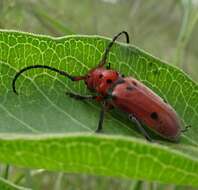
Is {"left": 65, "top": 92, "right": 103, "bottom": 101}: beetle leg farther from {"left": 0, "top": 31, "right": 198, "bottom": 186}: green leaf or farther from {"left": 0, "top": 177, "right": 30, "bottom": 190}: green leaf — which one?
{"left": 0, "top": 177, "right": 30, "bottom": 190}: green leaf

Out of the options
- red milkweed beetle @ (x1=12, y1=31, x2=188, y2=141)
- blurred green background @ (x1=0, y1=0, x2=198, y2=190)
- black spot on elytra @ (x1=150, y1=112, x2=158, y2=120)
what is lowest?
blurred green background @ (x1=0, y1=0, x2=198, y2=190)

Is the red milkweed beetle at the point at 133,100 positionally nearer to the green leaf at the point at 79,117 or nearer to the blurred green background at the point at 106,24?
the green leaf at the point at 79,117

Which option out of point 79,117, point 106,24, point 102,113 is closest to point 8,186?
point 79,117

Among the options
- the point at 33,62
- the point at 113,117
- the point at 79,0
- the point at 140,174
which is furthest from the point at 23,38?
the point at 79,0

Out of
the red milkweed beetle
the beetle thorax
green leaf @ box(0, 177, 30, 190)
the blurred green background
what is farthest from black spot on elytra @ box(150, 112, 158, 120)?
green leaf @ box(0, 177, 30, 190)

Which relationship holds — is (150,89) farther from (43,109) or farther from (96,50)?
(43,109)

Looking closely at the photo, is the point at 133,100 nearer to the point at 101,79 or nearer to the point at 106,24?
the point at 101,79

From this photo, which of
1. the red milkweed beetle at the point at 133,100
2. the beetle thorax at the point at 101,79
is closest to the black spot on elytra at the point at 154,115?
the red milkweed beetle at the point at 133,100
